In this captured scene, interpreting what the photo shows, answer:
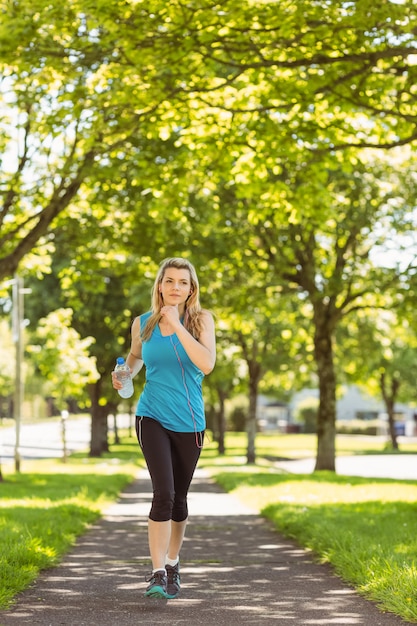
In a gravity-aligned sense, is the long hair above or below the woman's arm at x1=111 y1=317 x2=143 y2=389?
above

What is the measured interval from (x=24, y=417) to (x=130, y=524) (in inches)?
4645

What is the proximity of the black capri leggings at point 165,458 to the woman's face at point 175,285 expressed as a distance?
0.76 metres

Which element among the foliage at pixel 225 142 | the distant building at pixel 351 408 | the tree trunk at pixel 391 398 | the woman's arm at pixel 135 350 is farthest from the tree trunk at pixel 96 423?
the distant building at pixel 351 408

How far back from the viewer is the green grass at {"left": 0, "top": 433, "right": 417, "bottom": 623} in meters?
6.66

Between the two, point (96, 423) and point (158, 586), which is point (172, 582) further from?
point (96, 423)

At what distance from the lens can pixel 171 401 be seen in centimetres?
612

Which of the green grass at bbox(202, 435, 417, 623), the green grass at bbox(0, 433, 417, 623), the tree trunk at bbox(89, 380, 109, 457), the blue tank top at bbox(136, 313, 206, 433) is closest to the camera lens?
→ the blue tank top at bbox(136, 313, 206, 433)

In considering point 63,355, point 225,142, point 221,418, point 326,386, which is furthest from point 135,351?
point 221,418

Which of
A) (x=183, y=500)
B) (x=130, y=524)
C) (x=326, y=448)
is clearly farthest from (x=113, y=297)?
(x=183, y=500)

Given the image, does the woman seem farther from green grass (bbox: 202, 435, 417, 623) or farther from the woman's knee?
green grass (bbox: 202, 435, 417, 623)

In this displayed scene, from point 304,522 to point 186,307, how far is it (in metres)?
5.10

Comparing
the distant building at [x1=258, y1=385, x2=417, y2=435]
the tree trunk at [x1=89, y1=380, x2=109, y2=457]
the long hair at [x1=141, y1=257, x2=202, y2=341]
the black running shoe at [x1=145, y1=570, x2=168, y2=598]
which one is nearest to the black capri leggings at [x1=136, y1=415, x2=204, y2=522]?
the black running shoe at [x1=145, y1=570, x2=168, y2=598]

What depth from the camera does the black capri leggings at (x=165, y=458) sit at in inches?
238

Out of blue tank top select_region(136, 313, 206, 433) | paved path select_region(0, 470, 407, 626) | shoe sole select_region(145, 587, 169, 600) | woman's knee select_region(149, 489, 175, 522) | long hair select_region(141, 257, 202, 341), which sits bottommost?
paved path select_region(0, 470, 407, 626)
